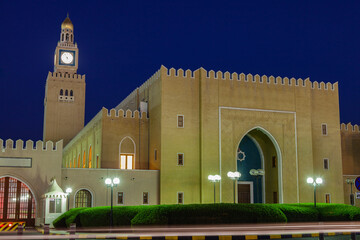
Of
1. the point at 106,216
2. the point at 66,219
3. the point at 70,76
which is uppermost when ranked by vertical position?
the point at 70,76

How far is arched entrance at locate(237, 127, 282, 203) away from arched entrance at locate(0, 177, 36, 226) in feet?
43.1

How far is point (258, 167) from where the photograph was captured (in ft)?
105

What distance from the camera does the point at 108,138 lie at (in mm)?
30000

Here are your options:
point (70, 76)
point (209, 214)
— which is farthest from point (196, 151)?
point (70, 76)

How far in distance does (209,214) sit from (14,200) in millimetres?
12197

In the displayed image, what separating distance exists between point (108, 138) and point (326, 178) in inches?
582

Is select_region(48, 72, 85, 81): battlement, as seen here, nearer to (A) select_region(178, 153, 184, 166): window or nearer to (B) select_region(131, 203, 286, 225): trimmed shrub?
(A) select_region(178, 153, 184, 166): window

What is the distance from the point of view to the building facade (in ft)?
84.0

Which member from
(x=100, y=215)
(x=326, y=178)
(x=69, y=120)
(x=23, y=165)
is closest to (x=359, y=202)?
(x=326, y=178)

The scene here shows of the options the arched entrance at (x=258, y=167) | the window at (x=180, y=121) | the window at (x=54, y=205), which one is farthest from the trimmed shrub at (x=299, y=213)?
the window at (x=54, y=205)

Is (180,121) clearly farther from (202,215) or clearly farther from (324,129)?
(202,215)

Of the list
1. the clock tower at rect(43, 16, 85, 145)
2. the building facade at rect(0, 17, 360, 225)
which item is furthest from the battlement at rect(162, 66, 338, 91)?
the clock tower at rect(43, 16, 85, 145)

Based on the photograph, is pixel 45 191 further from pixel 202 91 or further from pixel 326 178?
pixel 326 178

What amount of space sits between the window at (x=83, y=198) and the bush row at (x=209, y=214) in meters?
4.94
